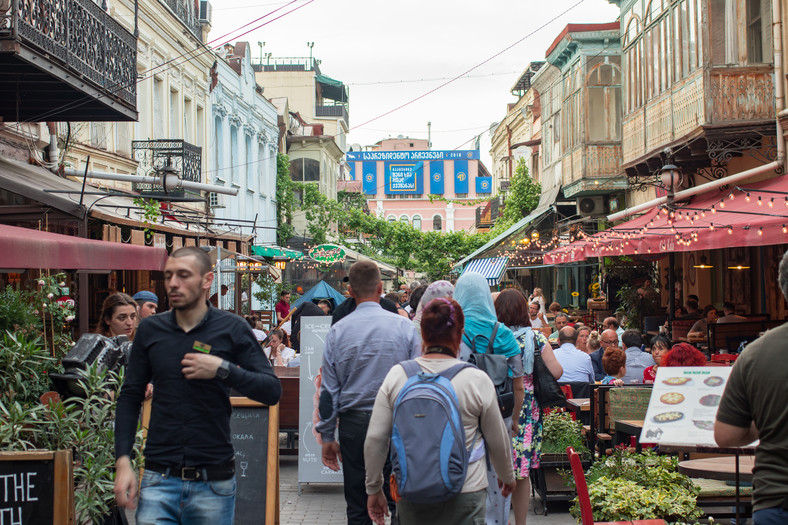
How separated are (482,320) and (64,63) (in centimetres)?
704

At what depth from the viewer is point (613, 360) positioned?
9.34 meters

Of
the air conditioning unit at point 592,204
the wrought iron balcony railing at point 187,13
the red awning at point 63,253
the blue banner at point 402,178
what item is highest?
the wrought iron balcony railing at point 187,13

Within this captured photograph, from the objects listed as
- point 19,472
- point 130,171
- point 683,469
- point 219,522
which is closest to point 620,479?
point 683,469

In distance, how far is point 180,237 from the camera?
17.8m

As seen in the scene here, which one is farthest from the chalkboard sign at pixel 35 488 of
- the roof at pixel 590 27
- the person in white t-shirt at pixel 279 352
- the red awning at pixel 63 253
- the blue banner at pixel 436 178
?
the blue banner at pixel 436 178

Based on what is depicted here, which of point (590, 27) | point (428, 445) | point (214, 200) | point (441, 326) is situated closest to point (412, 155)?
point (214, 200)

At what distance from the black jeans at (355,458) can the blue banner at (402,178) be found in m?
38.7

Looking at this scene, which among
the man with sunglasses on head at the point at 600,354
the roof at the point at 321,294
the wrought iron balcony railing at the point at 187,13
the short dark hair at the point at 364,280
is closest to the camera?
the short dark hair at the point at 364,280

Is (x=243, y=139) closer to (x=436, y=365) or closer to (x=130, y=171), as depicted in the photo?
(x=130, y=171)

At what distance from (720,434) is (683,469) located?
1637 mm

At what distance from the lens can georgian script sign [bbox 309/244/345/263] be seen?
27.0 m

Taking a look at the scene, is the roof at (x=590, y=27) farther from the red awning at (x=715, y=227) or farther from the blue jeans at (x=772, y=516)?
the blue jeans at (x=772, y=516)

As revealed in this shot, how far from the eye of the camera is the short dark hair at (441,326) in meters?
4.39

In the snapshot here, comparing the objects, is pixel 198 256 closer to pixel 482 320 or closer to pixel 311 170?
pixel 482 320
